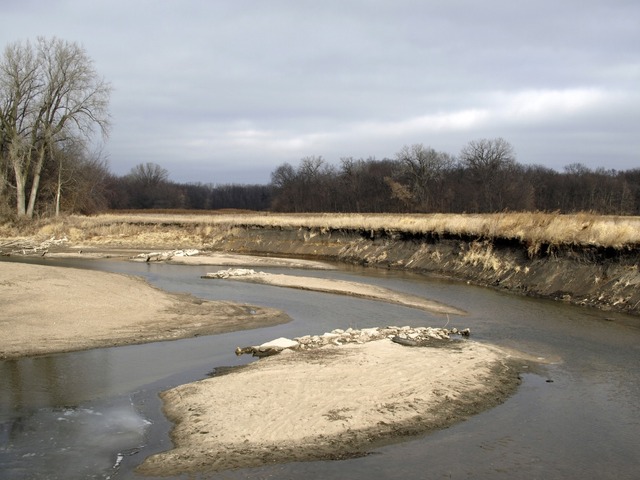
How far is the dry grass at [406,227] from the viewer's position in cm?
2192

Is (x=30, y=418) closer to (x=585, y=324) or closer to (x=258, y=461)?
(x=258, y=461)

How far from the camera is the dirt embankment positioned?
65.3 ft

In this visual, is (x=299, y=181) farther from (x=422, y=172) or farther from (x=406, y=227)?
(x=406, y=227)

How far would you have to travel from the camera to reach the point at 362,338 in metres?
13.5

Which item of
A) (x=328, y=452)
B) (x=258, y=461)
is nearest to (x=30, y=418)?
(x=258, y=461)

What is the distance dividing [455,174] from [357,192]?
15.2 meters

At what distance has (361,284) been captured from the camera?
24.4 metres

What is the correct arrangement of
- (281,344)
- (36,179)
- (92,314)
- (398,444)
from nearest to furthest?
(398,444) → (281,344) → (92,314) → (36,179)

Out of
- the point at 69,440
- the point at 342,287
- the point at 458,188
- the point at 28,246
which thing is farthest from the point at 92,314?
the point at 458,188

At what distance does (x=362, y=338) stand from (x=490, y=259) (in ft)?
48.3

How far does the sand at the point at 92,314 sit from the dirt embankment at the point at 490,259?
10.8 m

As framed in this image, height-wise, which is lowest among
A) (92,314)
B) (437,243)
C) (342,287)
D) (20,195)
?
(342,287)

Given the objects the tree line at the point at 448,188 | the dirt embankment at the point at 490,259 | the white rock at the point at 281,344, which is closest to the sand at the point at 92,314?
the white rock at the point at 281,344

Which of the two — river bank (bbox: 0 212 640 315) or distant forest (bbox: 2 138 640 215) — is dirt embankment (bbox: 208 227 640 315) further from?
distant forest (bbox: 2 138 640 215)
